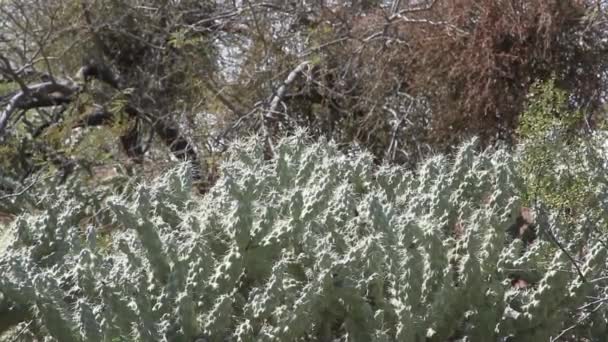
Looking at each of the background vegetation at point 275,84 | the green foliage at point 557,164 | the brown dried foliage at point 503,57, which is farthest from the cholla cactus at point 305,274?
the brown dried foliage at point 503,57

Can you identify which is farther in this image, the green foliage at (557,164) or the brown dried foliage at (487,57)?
the brown dried foliage at (487,57)

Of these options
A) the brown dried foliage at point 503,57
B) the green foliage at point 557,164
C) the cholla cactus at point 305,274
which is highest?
the brown dried foliage at point 503,57

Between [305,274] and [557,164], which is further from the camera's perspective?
[557,164]

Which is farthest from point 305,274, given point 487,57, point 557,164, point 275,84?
point 275,84

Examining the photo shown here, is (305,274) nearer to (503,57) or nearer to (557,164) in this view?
(557,164)

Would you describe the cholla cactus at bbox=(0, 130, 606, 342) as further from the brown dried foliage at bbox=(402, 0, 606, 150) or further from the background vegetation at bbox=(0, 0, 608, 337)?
the brown dried foliage at bbox=(402, 0, 606, 150)

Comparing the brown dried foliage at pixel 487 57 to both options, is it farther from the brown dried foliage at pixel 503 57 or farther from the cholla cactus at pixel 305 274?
the cholla cactus at pixel 305 274

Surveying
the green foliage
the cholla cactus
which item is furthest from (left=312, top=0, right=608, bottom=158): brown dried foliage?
the cholla cactus

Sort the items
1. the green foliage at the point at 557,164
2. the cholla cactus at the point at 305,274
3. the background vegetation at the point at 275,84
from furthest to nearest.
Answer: the background vegetation at the point at 275,84, the green foliage at the point at 557,164, the cholla cactus at the point at 305,274

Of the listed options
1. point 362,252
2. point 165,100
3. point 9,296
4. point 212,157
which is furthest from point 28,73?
point 362,252

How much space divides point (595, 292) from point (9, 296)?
7.87 feet

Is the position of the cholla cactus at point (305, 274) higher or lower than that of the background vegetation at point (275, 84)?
lower

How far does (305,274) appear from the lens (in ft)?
13.0

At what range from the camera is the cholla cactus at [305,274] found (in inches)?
149
